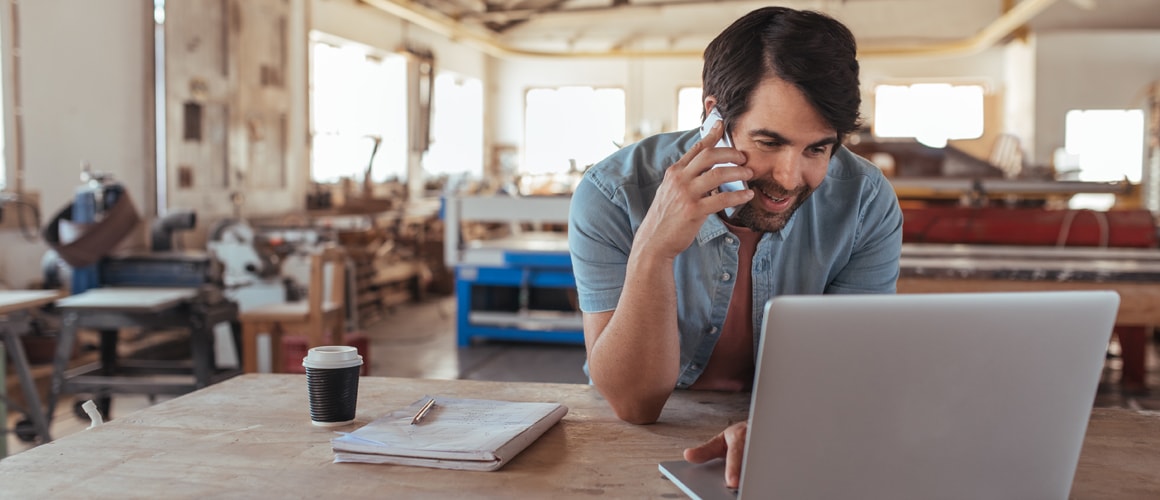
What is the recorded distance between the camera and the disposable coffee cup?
1424 millimetres

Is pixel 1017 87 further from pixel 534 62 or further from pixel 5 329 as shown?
pixel 5 329

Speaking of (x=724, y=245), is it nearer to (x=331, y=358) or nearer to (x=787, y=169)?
(x=787, y=169)

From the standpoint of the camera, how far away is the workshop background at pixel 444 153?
4621mm

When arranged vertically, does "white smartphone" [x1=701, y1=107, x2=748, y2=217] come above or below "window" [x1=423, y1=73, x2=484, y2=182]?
below

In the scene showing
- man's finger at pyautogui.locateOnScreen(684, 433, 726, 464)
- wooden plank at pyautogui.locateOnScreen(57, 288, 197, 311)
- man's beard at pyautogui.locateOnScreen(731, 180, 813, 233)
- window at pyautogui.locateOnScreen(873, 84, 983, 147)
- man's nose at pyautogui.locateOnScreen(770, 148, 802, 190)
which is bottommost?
wooden plank at pyautogui.locateOnScreen(57, 288, 197, 311)

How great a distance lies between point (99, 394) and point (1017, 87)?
37.7ft

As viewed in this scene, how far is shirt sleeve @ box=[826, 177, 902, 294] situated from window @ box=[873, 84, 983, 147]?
11877 millimetres

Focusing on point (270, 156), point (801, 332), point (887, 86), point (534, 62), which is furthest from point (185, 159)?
point (887, 86)

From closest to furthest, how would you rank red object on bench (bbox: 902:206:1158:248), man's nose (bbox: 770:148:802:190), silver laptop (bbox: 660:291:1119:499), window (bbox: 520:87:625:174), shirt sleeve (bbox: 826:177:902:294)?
silver laptop (bbox: 660:291:1119:499) → man's nose (bbox: 770:148:802:190) → shirt sleeve (bbox: 826:177:902:294) → red object on bench (bbox: 902:206:1158:248) → window (bbox: 520:87:625:174)

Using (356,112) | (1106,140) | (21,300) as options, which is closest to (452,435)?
(21,300)

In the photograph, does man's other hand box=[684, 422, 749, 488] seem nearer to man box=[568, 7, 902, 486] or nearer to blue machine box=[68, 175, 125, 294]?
man box=[568, 7, 902, 486]

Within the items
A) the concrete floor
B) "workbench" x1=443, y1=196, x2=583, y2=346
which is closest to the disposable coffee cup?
the concrete floor

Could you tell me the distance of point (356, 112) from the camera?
9383mm

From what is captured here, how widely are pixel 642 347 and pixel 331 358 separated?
1.57 ft
